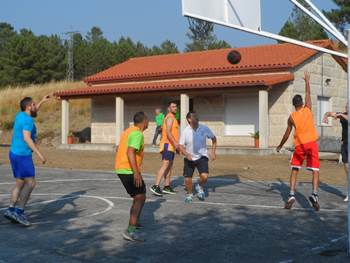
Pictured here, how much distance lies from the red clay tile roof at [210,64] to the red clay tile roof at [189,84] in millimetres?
268

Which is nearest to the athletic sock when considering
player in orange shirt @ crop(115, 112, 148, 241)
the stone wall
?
player in orange shirt @ crop(115, 112, 148, 241)

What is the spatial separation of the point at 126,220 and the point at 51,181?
6.16 meters

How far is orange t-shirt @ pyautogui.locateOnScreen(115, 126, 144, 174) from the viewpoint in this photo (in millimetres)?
7782

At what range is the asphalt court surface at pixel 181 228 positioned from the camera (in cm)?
680

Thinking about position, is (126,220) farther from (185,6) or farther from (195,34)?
(195,34)

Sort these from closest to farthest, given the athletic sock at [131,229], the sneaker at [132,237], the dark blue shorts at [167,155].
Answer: the sneaker at [132,237]
the athletic sock at [131,229]
the dark blue shorts at [167,155]

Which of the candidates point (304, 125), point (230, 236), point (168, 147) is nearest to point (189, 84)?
point (168, 147)

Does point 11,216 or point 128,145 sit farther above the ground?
point 128,145

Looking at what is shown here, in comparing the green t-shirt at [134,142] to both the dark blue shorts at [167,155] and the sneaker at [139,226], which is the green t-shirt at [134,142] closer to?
the sneaker at [139,226]

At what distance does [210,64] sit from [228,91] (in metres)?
2.99

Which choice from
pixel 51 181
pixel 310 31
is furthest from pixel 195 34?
pixel 51 181

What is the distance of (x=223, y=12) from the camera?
734 cm

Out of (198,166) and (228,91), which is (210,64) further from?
(198,166)

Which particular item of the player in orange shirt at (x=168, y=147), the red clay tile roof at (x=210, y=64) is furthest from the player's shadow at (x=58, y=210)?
the red clay tile roof at (x=210, y=64)
